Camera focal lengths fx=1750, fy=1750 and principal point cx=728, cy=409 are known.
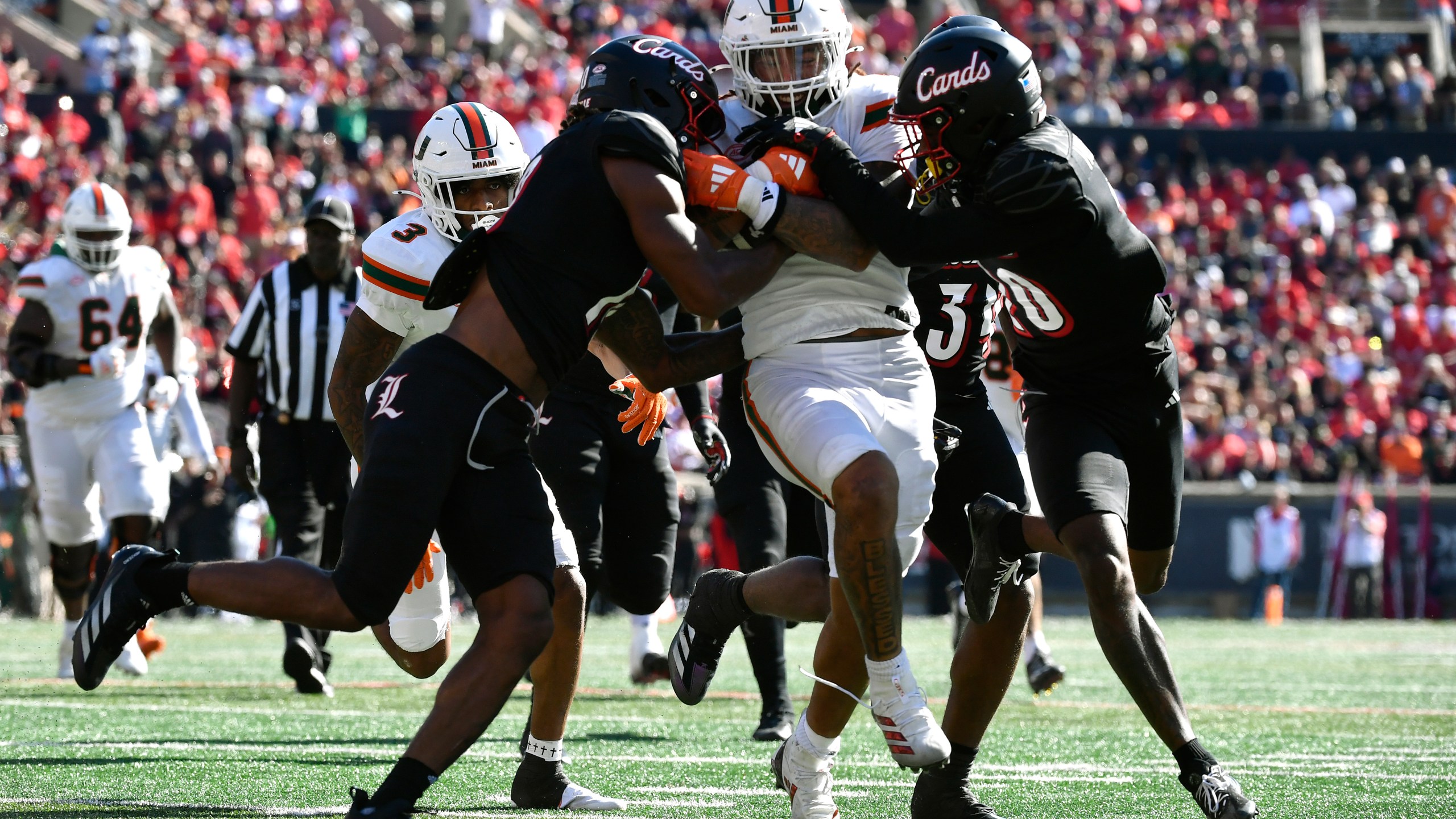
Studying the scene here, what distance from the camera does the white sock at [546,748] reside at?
4320 millimetres

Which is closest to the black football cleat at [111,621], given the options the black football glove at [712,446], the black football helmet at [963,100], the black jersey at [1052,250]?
the black jersey at [1052,250]

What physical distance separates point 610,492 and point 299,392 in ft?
7.66

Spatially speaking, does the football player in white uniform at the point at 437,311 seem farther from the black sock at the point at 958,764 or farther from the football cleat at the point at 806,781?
the black sock at the point at 958,764

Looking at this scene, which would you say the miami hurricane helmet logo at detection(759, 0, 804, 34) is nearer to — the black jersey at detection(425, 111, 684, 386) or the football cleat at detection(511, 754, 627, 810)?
the black jersey at detection(425, 111, 684, 386)

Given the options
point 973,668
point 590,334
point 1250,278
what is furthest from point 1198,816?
point 1250,278

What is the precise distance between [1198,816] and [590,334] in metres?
1.82

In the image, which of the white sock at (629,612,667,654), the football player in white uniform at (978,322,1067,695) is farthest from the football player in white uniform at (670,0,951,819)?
the football player in white uniform at (978,322,1067,695)

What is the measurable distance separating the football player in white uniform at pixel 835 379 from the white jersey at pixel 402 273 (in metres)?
0.86

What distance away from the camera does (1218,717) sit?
22.0 ft

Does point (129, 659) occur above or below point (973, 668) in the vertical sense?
below

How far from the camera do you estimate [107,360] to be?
7.83 metres

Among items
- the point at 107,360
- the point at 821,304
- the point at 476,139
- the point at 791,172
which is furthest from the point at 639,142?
the point at 107,360

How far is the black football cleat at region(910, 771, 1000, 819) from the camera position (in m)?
4.05

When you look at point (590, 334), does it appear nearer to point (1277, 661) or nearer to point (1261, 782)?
point (1261, 782)
